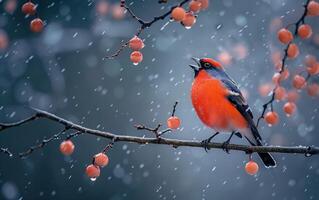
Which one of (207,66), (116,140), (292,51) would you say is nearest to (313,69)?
(292,51)

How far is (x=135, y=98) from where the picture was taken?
8.82m

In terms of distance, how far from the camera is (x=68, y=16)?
26.2 ft

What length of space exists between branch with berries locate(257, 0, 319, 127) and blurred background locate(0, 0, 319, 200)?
3341 millimetres

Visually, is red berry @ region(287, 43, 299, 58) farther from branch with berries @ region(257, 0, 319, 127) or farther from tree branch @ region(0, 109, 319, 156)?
tree branch @ region(0, 109, 319, 156)

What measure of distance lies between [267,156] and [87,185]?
16.8ft

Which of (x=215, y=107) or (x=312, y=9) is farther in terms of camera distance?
(x=215, y=107)

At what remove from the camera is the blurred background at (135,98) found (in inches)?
297

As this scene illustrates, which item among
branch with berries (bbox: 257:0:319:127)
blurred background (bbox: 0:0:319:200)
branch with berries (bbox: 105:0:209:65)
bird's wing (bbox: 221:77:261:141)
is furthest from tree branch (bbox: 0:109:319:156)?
blurred background (bbox: 0:0:319:200)

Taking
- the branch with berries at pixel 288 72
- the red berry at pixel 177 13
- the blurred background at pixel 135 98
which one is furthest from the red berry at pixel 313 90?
the blurred background at pixel 135 98

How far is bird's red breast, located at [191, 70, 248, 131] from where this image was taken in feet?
10.7

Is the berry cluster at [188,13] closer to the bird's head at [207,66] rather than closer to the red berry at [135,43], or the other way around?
the red berry at [135,43]

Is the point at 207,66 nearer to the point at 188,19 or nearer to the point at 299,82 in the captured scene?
the point at 299,82

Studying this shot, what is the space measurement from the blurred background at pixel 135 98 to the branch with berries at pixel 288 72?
3341mm

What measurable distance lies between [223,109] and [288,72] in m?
0.53
